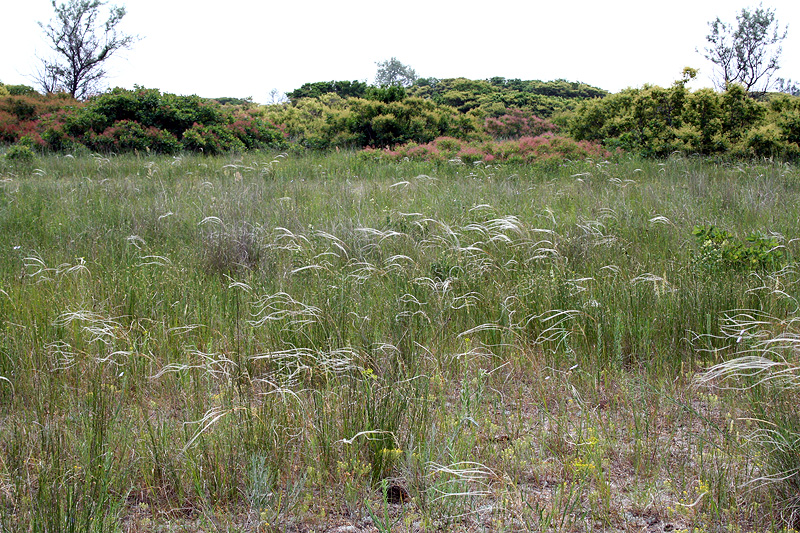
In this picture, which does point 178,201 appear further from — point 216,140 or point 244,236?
point 216,140

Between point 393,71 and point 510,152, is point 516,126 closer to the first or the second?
point 510,152

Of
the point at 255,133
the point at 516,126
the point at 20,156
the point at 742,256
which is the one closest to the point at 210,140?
the point at 255,133

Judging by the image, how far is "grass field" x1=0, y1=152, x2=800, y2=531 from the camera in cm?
179

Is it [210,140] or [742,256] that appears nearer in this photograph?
[742,256]

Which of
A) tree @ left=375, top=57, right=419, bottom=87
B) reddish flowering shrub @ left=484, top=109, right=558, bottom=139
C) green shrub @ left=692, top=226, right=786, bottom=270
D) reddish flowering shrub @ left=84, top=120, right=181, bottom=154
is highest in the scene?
tree @ left=375, top=57, right=419, bottom=87

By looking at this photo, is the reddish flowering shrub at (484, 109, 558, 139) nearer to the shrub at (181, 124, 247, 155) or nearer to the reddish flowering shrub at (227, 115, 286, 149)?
the reddish flowering shrub at (227, 115, 286, 149)

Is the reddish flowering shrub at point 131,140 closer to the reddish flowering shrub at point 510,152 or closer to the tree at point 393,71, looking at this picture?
the reddish flowering shrub at point 510,152

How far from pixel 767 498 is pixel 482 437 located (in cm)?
100

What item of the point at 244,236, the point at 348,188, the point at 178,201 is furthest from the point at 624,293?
the point at 178,201

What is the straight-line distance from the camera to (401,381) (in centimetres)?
232

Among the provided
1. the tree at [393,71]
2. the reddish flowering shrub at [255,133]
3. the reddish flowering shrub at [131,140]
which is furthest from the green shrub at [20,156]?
the tree at [393,71]

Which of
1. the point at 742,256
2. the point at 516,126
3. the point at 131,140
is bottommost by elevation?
the point at 742,256

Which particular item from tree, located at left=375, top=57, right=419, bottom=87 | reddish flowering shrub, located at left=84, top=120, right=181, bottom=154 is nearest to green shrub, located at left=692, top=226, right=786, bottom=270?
reddish flowering shrub, located at left=84, top=120, right=181, bottom=154

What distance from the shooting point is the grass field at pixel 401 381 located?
1792 mm
